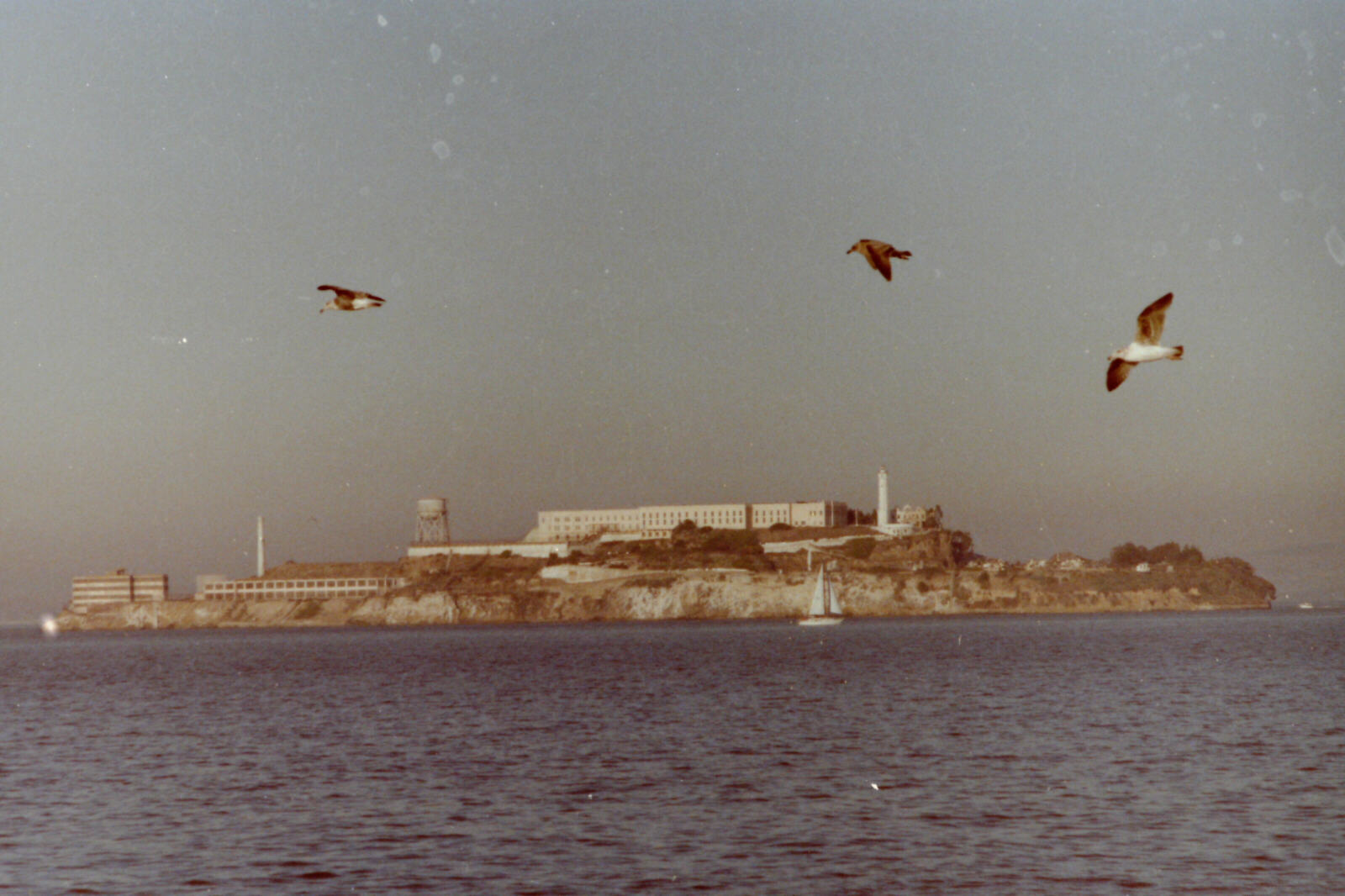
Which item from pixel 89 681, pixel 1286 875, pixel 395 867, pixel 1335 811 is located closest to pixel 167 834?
pixel 395 867

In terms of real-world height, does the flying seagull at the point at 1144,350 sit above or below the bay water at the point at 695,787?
above

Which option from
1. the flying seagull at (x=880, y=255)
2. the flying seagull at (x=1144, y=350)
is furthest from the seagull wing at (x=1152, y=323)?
the flying seagull at (x=880, y=255)

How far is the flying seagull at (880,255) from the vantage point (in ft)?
55.6

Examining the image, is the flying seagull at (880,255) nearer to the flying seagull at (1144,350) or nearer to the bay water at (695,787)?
the flying seagull at (1144,350)

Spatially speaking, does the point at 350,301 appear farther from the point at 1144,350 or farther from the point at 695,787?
the point at 695,787

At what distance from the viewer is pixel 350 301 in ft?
58.1

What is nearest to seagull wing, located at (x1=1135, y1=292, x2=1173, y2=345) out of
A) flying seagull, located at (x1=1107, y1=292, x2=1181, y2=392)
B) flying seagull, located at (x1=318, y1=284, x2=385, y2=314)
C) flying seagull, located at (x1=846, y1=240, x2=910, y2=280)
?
flying seagull, located at (x1=1107, y1=292, x2=1181, y2=392)

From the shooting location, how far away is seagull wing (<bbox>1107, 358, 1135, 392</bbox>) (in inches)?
671

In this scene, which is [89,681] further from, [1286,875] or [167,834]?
[1286,875]

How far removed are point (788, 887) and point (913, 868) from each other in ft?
9.66

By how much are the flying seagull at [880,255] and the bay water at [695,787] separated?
14.4m

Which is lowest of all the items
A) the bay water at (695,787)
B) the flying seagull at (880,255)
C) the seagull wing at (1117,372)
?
the bay water at (695,787)

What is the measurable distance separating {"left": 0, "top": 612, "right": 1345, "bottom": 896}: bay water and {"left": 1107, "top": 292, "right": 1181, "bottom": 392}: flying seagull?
43.4 feet

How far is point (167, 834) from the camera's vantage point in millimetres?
35094
